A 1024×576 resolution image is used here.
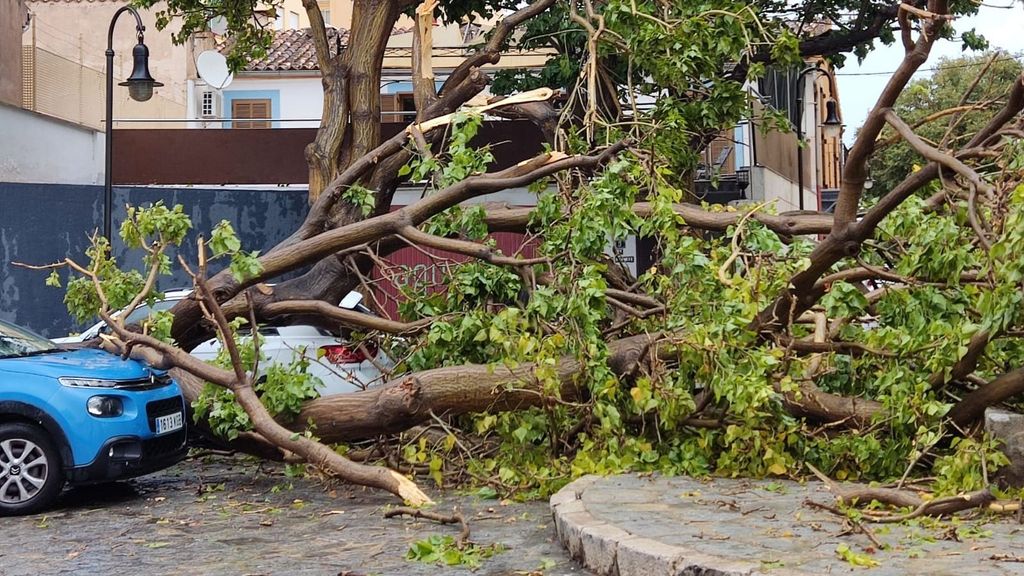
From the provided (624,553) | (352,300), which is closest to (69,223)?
(352,300)

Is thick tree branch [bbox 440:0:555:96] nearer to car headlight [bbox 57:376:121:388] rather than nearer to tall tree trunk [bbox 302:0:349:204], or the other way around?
tall tree trunk [bbox 302:0:349:204]

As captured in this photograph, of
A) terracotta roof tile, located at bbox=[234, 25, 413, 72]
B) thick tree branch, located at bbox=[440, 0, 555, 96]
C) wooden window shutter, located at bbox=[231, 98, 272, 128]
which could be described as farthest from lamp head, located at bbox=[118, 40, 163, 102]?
wooden window shutter, located at bbox=[231, 98, 272, 128]

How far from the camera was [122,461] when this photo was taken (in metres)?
8.85

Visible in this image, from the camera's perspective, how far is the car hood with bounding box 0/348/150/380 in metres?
8.94

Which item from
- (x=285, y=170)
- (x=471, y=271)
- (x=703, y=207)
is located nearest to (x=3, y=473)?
(x=471, y=271)

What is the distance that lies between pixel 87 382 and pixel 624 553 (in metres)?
4.68

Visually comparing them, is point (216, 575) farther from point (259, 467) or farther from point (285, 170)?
point (285, 170)

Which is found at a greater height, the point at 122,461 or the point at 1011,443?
the point at 1011,443

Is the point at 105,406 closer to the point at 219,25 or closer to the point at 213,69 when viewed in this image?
the point at 219,25

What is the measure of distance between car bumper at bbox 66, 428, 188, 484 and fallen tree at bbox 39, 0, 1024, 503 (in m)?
0.54

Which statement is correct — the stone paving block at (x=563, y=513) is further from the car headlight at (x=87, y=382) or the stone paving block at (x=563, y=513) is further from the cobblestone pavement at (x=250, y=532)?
the car headlight at (x=87, y=382)

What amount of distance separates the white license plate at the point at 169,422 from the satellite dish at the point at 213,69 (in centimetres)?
1576

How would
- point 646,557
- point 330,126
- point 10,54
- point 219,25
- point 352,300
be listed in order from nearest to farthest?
point 646,557 < point 352,300 < point 330,126 < point 219,25 < point 10,54

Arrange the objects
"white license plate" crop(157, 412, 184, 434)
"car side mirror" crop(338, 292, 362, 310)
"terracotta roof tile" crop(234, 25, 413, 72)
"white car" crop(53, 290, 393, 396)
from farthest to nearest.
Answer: "terracotta roof tile" crop(234, 25, 413, 72)
"car side mirror" crop(338, 292, 362, 310)
"white car" crop(53, 290, 393, 396)
"white license plate" crop(157, 412, 184, 434)
